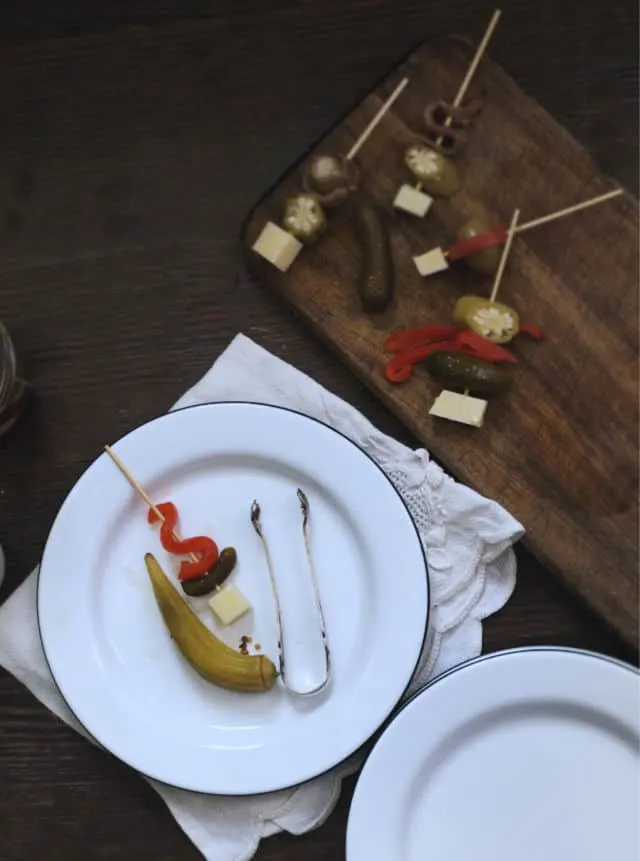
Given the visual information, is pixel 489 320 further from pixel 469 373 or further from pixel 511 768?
pixel 511 768

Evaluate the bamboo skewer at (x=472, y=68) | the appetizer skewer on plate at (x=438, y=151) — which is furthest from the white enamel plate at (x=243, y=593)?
the bamboo skewer at (x=472, y=68)

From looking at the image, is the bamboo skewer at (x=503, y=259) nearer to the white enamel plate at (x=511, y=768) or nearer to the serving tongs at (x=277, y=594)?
the serving tongs at (x=277, y=594)

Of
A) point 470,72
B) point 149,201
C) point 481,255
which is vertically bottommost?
point 149,201

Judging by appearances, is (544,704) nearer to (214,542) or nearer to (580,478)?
(580,478)

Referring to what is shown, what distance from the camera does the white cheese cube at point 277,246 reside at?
1236mm

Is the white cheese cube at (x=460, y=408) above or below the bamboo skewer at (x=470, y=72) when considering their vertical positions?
below

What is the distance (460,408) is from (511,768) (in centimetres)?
43

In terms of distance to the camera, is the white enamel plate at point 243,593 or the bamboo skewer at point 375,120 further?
the bamboo skewer at point 375,120

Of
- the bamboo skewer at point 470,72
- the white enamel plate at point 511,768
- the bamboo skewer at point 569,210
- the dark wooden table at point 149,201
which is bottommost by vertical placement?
the white enamel plate at point 511,768

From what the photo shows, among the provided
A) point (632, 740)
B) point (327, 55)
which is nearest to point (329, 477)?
point (632, 740)

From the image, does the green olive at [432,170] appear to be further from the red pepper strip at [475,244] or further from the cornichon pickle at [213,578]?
the cornichon pickle at [213,578]

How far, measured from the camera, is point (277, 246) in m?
1.24

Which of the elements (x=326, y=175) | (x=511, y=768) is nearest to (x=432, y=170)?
(x=326, y=175)

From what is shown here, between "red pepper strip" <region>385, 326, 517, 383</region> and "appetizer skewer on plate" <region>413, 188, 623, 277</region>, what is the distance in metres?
0.08
